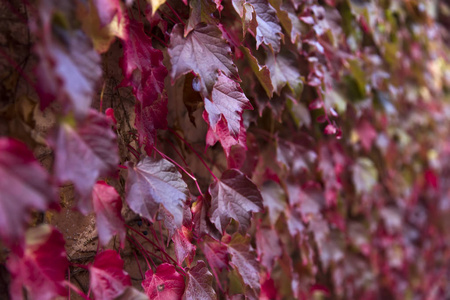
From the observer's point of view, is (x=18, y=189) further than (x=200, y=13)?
No

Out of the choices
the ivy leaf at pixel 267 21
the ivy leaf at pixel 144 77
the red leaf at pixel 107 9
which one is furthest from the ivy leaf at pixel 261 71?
the red leaf at pixel 107 9

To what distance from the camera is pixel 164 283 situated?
2.64ft

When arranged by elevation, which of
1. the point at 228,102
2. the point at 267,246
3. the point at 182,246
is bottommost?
the point at 267,246

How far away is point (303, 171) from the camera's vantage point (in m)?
1.29

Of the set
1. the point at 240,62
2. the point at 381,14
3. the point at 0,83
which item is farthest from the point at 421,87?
the point at 0,83

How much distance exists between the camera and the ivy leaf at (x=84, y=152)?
51cm

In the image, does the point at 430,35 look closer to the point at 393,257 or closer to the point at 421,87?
Answer: the point at 421,87

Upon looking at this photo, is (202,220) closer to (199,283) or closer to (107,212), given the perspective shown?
(199,283)

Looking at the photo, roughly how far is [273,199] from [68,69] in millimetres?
781

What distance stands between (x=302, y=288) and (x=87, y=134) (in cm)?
113

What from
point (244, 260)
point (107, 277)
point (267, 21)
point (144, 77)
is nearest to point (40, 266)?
point (107, 277)

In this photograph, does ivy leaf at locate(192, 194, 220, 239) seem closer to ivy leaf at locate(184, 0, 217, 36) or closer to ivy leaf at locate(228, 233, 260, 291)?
ivy leaf at locate(228, 233, 260, 291)

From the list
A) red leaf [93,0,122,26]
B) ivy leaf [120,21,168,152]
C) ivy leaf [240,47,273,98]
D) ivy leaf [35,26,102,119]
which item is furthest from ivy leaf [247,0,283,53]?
ivy leaf [35,26,102,119]

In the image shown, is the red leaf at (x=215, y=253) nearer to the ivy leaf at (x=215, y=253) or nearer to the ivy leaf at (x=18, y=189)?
the ivy leaf at (x=215, y=253)
